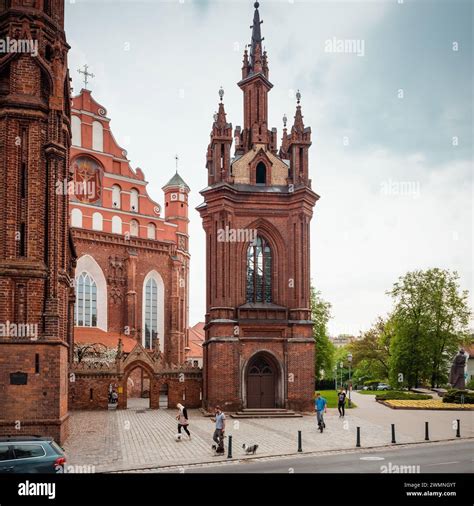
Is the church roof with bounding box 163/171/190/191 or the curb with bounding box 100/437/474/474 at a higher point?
the church roof with bounding box 163/171/190/191

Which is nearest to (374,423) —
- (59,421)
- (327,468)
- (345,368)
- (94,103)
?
(327,468)

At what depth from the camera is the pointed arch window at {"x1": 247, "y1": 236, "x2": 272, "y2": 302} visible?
35.8 metres

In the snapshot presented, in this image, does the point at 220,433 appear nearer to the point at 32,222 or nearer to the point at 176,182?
the point at 32,222

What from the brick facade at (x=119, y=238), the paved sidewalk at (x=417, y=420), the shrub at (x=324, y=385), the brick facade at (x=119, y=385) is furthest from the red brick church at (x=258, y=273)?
the shrub at (x=324, y=385)

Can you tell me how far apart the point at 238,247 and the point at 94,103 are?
2556cm

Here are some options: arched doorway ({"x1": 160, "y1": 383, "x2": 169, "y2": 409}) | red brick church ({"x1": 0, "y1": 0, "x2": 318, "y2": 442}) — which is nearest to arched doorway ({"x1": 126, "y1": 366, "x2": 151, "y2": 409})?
red brick church ({"x1": 0, "y1": 0, "x2": 318, "y2": 442})

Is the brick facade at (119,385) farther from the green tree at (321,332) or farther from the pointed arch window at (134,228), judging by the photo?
the green tree at (321,332)

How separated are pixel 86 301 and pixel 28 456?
39088mm

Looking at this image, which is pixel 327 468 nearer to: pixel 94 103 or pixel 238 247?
pixel 238 247

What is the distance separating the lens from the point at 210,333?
34406 mm

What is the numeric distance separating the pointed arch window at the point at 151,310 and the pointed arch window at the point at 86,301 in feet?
15.6

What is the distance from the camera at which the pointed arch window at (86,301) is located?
5056cm

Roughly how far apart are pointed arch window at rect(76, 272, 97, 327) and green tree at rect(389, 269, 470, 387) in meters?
25.4

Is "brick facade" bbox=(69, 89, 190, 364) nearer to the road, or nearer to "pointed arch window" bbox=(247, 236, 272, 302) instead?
"pointed arch window" bbox=(247, 236, 272, 302)
